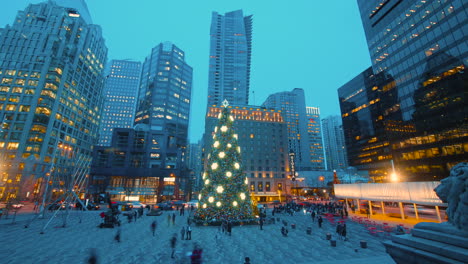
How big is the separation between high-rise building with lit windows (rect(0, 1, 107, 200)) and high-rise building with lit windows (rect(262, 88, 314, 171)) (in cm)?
13468

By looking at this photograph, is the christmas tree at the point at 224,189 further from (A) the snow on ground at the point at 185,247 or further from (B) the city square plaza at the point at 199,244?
(A) the snow on ground at the point at 185,247

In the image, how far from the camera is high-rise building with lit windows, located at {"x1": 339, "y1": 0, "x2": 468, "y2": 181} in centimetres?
3703

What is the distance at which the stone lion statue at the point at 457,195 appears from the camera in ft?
18.4

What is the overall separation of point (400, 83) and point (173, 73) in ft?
369

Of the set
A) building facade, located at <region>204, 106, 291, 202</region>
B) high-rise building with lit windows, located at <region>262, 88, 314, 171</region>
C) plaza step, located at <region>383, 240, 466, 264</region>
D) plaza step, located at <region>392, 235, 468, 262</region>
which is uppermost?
high-rise building with lit windows, located at <region>262, 88, 314, 171</region>

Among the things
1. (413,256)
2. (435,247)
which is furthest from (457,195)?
(413,256)

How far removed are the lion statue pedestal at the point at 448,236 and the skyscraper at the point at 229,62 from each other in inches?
5191

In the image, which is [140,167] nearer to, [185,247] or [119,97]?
[185,247]

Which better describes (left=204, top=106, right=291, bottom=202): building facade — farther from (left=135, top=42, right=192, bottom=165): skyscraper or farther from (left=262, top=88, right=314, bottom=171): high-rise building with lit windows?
(left=262, top=88, right=314, bottom=171): high-rise building with lit windows

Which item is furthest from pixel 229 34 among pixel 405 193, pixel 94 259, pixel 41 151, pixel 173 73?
pixel 94 259

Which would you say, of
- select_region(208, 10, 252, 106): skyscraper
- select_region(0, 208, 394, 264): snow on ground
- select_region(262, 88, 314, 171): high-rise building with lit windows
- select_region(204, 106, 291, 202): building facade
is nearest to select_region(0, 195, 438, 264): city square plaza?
select_region(0, 208, 394, 264): snow on ground

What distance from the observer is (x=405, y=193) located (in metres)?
23.6

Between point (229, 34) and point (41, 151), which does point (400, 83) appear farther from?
point (229, 34)

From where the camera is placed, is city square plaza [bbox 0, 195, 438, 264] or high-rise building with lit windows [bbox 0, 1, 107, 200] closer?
city square plaza [bbox 0, 195, 438, 264]
